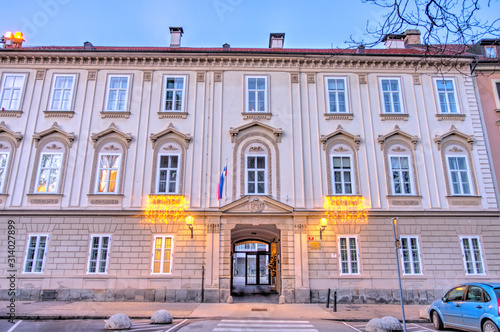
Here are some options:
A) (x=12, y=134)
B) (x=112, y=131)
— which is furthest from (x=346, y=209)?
Result: (x=12, y=134)

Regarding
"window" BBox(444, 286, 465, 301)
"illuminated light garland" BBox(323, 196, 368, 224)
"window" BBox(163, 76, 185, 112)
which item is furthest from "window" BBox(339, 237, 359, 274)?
"window" BBox(163, 76, 185, 112)

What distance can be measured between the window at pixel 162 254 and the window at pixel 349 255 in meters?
8.63

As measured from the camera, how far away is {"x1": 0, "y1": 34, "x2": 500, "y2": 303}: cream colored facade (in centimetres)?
1694

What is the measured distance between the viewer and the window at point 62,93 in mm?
19469

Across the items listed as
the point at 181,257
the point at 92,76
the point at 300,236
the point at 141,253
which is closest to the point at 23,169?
the point at 92,76

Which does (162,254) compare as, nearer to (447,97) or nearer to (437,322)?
(437,322)

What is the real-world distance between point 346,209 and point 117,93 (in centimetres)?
1436

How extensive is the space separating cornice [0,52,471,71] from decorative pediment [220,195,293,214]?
8.09m

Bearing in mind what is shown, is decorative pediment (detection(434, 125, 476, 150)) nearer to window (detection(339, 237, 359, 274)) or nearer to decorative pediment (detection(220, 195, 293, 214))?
window (detection(339, 237, 359, 274))

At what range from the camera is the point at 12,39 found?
2205 centimetres

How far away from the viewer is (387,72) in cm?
2042

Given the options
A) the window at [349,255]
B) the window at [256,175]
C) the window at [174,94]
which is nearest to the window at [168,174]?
the window at [174,94]

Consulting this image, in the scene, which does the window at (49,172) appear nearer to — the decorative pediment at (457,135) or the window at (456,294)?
the window at (456,294)

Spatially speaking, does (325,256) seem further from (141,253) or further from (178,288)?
(141,253)
